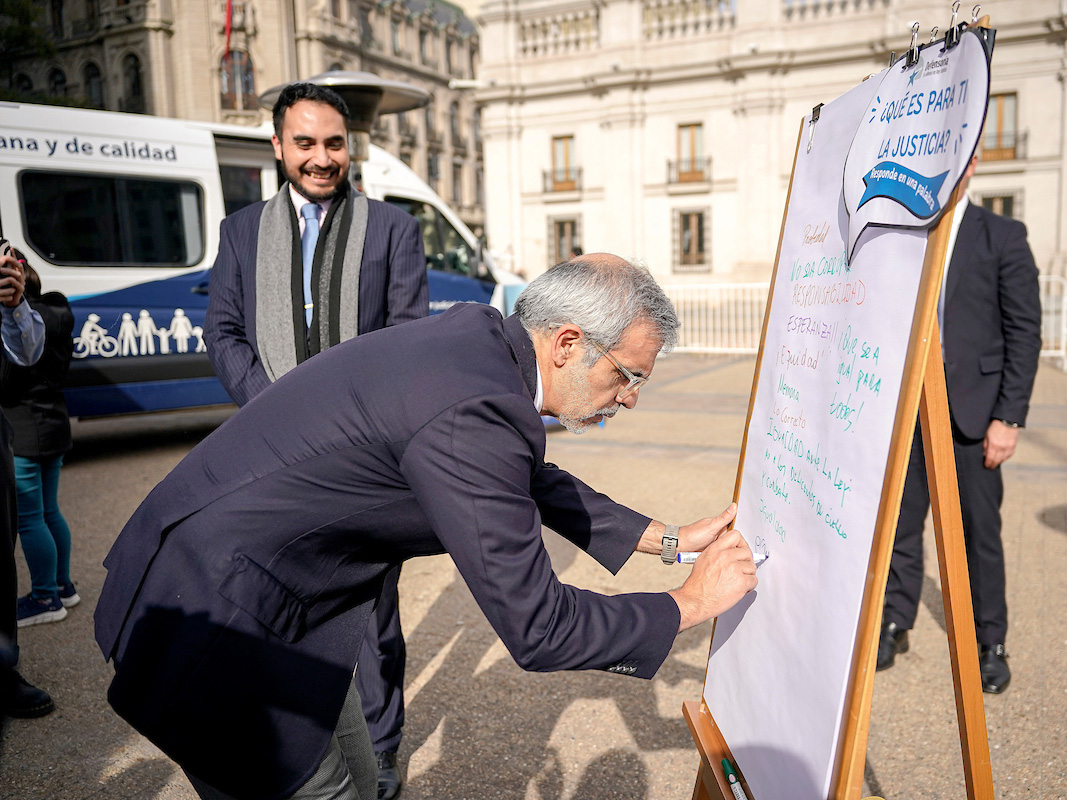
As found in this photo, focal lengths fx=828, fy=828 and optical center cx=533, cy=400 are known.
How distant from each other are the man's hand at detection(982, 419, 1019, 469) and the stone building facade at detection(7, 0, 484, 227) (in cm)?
680

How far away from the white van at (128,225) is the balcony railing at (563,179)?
2219cm

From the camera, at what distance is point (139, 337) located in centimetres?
694

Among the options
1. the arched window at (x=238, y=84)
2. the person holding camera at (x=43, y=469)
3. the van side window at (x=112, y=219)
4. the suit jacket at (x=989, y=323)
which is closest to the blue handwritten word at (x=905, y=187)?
the suit jacket at (x=989, y=323)

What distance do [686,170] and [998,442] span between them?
2618 centimetres

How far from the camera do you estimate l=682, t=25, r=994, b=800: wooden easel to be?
1.36m

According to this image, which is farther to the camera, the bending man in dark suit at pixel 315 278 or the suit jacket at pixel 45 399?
the suit jacket at pixel 45 399

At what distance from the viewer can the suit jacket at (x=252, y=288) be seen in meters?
2.56

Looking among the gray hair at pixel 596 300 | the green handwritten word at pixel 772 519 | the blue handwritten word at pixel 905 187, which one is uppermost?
the blue handwritten word at pixel 905 187

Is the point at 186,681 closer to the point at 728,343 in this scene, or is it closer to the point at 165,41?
the point at 728,343

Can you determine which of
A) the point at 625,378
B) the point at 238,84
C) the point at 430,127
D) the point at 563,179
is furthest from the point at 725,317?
the point at 430,127

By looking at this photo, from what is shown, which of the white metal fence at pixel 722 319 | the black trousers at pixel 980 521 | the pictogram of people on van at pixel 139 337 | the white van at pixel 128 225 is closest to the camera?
the black trousers at pixel 980 521

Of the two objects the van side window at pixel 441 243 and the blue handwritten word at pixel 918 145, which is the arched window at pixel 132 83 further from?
the blue handwritten word at pixel 918 145

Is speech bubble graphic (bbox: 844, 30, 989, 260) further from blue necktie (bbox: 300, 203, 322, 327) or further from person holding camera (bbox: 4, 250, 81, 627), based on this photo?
person holding camera (bbox: 4, 250, 81, 627)

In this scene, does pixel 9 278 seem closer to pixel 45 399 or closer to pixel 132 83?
pixel 45 399
